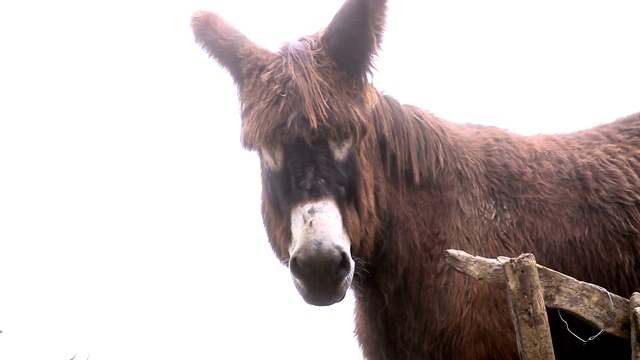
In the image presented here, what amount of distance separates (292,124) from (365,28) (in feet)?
2.61

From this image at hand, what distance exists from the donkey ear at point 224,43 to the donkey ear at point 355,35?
45cm

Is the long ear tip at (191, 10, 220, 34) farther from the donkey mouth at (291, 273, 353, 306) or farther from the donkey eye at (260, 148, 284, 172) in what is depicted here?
the donkey mouth at (291, 273, 353, 306)

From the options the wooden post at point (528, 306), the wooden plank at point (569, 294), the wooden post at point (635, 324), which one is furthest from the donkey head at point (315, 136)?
the wooden post at point (635, 324)

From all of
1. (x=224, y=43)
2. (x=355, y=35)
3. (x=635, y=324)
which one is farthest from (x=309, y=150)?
(x=635, y=324)

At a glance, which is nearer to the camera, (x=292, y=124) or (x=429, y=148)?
(x=292, y=124)

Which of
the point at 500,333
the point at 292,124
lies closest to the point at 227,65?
the point at 292,124

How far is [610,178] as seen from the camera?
3.81 meters

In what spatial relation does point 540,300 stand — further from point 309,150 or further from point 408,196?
point 408,196

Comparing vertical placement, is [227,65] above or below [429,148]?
above

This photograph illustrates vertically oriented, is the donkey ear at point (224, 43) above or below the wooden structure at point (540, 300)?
above

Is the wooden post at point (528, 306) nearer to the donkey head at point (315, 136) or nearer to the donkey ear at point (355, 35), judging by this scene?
the donkey head at point (315, 136)

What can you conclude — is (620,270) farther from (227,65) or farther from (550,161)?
(227,65)

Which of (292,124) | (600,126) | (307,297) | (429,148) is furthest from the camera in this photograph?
(600,126)

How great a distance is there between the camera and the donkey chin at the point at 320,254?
2922 mm
